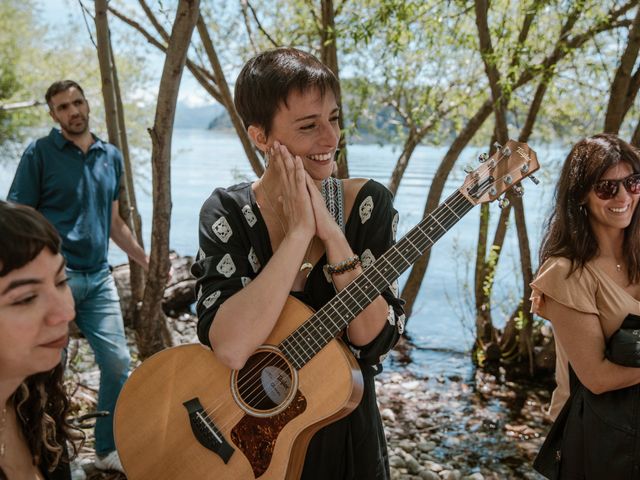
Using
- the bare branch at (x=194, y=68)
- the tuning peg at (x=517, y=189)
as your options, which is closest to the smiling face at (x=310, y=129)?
the tuning peg at (x=517, y=189)

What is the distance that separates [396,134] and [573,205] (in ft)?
18.5

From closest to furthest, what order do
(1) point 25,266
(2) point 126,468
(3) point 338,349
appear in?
(1) point 25,266, (3) point 338,349, (2) point 126,468

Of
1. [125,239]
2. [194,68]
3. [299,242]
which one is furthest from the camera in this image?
[194,68]

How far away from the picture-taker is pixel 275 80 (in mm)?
1882

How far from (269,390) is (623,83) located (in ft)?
11.0

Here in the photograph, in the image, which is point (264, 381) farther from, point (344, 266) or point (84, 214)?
point (84, 214)

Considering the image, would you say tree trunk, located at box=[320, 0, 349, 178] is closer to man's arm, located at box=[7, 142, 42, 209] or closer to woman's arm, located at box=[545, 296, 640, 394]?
man's arm, located at box=[7, 142, 42, 209]

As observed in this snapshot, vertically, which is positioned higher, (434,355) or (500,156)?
(500,156)

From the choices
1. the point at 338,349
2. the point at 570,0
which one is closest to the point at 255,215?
the point at 338,349

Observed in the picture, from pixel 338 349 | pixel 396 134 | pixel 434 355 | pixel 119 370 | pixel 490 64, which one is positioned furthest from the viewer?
pixel 396 134

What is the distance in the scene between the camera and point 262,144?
2.02 meters

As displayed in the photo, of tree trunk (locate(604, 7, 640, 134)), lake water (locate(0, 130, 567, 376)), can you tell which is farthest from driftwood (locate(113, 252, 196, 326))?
tree trunk (locate(604, 7, 640, 134))

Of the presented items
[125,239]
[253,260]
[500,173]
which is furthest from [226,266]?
[125,239]

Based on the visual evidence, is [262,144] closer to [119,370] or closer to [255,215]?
[255,215]
